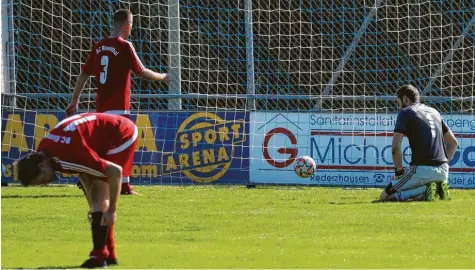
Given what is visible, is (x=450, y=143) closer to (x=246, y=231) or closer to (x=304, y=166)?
(x=304, y=166)

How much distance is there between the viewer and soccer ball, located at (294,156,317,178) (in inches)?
659

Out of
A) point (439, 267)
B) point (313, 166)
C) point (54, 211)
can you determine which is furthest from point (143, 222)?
point (313, 166)

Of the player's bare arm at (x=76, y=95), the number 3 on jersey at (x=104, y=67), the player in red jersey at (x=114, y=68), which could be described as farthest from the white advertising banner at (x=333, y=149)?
the player's bare arm at (x=76, y=95)

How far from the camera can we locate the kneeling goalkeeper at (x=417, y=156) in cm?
1393

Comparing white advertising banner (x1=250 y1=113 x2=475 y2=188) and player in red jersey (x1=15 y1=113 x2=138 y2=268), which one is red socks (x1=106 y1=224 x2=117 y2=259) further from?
white advertising banner (x1=250 y1=113 x2=475 y2=188)

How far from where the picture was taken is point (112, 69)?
13203 millimetres

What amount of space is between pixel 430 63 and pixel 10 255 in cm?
1376

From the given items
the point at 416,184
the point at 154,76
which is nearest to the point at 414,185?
the point at 416,184

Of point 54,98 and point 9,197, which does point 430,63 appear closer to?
point 54,98

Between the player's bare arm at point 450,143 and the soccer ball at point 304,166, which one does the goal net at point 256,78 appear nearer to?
the soccer ball at point 304,166

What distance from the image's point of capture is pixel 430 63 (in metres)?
21.3

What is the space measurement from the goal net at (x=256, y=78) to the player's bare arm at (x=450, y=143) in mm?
2895

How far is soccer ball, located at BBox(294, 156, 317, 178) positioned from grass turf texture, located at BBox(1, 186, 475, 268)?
1.38m

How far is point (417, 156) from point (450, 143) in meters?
0.74
